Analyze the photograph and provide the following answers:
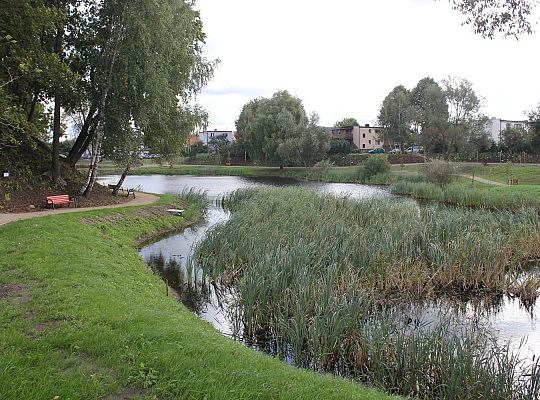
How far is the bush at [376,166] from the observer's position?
4303 centimetres

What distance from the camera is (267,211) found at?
15.4 m

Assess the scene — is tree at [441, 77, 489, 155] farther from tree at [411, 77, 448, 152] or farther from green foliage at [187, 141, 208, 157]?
green foliage at [187, 141, 208, 157]

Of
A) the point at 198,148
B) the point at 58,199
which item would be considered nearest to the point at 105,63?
the point at 58,199

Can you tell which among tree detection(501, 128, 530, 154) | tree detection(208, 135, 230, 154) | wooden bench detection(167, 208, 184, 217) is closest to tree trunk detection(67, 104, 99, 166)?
wooden bench detection(167, 208, 184, 217)

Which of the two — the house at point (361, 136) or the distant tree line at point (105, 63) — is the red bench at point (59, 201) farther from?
A: the house at point (361, 136)

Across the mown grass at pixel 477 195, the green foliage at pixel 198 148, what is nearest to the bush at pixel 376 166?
the mown grass at pixel 477 195

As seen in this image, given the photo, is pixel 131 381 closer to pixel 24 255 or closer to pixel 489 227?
pixel 24 255

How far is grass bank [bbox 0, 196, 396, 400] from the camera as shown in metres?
4.20

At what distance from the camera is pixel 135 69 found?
17172mm

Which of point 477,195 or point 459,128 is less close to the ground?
point 459,128

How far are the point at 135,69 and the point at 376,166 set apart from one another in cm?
2981

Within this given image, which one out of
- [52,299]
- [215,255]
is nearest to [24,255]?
[52,299]

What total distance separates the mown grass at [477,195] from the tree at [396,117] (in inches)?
1099

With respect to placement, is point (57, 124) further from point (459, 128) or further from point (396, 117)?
point (396, 117)
